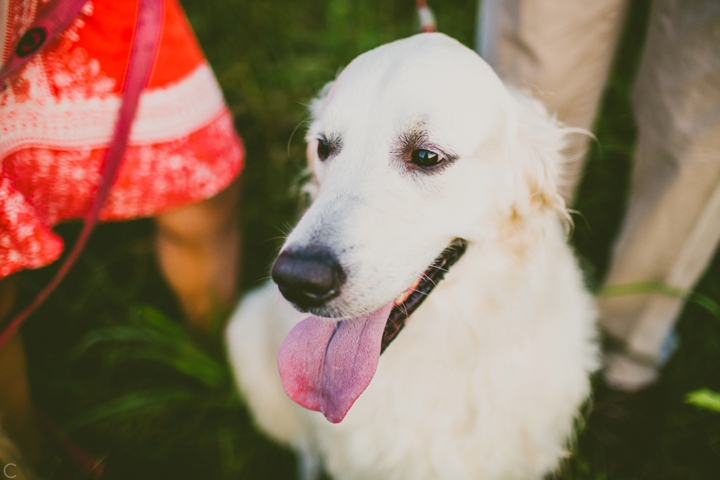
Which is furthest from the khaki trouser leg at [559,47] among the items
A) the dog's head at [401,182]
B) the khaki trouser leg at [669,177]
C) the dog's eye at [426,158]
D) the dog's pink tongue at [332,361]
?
the dog's pink tongue at [332,361]

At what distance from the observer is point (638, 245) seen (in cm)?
205

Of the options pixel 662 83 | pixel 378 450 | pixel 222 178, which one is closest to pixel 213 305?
pixel 222 178

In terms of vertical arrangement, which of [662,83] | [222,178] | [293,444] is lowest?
[293,444]

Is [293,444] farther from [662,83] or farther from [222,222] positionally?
[662,83]

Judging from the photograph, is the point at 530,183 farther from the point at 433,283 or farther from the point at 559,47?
the point at 559,47

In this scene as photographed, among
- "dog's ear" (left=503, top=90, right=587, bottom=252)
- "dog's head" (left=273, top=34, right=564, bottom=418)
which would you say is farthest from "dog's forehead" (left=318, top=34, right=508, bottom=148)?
"dog's ear" (left=503, top=90, right=587, bottom=252)

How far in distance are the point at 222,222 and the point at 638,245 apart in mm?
1993

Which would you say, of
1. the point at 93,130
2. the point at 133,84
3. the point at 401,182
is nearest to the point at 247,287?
the point at 93,130

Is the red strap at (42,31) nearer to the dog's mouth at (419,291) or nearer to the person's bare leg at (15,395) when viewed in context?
the person's bare leg at (15,395)

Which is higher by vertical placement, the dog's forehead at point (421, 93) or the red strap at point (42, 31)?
the red strap at point (42, 31)

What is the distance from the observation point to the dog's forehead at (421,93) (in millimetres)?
1398

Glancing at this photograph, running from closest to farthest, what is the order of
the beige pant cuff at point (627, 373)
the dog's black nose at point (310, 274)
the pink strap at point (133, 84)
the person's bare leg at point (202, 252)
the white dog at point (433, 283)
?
the dog's black nose at point (310, 274), the white dog at point (433, 283), the pink strap at point (133, 84), the person's bare leg at point (202, 252), the beige pant cuff at point (627, 373)

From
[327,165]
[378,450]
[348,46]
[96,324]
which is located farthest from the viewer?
[348,46]

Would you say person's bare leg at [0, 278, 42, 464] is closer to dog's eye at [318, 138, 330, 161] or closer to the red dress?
the red dress
